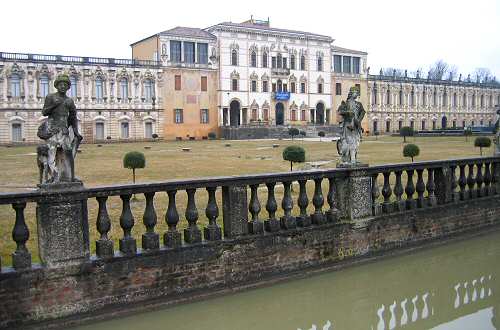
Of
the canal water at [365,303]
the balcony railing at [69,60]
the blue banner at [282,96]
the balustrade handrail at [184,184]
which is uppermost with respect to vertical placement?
the balcony railing at [69,60]

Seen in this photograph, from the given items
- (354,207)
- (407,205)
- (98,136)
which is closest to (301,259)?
(354,207)

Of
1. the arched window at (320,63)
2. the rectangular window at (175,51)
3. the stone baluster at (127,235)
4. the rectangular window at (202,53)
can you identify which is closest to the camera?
the stone baluster at (127,235)

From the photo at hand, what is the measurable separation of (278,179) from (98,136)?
50.0m

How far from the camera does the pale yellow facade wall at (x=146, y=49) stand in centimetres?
5750

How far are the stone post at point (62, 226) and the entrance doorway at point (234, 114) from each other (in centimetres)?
5747

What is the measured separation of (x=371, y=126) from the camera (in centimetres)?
7488

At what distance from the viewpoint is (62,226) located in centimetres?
512

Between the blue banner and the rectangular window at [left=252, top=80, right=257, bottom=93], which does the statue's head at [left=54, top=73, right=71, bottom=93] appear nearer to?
the rectangular window at [left=252, top=80, right=257, bottom=93]

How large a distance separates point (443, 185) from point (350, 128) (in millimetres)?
2165

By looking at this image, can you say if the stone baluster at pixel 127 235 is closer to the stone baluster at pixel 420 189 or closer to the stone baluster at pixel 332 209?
the stone baluster at pixel 332 209

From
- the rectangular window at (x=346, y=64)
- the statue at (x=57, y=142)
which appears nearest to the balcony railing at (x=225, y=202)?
the statue at (x=57, y=142)

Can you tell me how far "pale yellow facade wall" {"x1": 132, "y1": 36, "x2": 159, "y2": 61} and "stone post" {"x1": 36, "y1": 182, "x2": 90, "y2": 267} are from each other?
176 ft

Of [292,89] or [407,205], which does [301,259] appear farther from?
[292,89]

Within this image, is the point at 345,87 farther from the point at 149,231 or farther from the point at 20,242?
the point at 20,242
